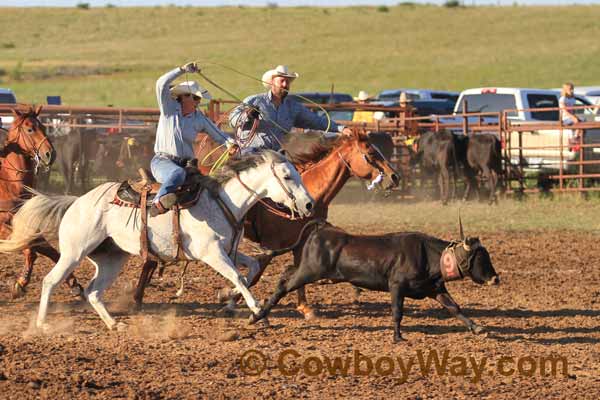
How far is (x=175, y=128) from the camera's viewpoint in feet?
26.9

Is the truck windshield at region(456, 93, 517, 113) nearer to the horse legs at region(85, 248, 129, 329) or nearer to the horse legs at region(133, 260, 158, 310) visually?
the horse legs at region(133, 260, 158, 310)

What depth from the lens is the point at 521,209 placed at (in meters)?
17.4

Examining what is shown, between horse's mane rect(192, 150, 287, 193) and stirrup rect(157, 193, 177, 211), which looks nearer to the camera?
stirrup rect(157, 193, 177, 211)

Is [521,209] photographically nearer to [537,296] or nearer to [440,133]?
[440,133]

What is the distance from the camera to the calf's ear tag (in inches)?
303

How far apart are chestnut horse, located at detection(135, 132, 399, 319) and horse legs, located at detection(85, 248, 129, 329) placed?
545 mm

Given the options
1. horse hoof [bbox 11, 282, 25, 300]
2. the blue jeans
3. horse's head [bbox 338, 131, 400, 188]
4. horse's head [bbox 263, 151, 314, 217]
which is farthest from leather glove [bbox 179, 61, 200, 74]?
horse hoof [bbox 11, 282, 25, 300]

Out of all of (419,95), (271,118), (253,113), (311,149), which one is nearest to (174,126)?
(253,113)

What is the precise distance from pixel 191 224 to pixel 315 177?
161cm

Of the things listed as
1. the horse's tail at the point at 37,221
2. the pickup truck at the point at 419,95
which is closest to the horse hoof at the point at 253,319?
the horse's tail at the point at 37,221

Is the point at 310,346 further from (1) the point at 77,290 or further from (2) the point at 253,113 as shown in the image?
(1) the point at 77,290

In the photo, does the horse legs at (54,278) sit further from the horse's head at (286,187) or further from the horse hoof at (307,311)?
the horse hoof at (307,311)

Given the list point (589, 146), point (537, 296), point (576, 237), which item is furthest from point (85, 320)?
point (589, 146)

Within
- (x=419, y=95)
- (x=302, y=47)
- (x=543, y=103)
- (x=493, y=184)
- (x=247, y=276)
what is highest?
(x=302, y=47)
